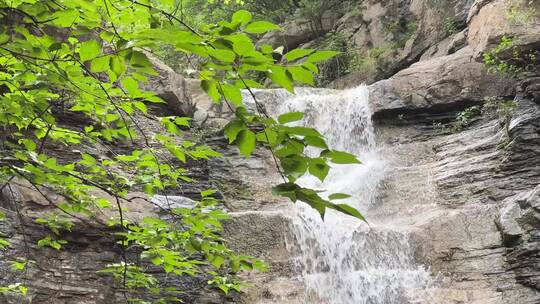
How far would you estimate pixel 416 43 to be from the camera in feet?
49.4

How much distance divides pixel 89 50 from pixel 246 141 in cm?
58

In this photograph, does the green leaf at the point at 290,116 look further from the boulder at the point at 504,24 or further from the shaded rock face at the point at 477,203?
the boulder at the point at 504,24

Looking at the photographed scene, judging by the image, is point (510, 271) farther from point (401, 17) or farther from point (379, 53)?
point (401, 17)

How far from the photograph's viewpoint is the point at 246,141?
1420mm

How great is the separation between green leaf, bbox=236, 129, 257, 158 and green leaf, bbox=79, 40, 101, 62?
1.75 ft

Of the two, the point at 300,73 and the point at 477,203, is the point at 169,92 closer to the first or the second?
the point at 477,203

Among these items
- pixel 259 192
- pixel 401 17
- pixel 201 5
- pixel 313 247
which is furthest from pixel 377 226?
pixel 201 5

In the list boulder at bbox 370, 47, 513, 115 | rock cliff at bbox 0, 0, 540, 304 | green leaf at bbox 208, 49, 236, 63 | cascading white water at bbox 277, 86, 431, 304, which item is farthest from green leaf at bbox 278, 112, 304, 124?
boulder at bbox 370, 47, 513, 115

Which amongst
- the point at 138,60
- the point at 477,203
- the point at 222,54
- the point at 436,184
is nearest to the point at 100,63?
the point at 138,60

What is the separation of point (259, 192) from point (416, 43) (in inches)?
310

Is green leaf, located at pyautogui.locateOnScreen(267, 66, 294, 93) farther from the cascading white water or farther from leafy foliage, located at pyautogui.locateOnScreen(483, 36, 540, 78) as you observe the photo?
leafy foliage, located at pyautogui.locateOnScreen(483, 36, 540, 78)

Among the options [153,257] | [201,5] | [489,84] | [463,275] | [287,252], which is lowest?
[153,257]

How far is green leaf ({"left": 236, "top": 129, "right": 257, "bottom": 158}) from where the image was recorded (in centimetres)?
142

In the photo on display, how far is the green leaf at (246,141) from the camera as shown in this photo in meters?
1.42
